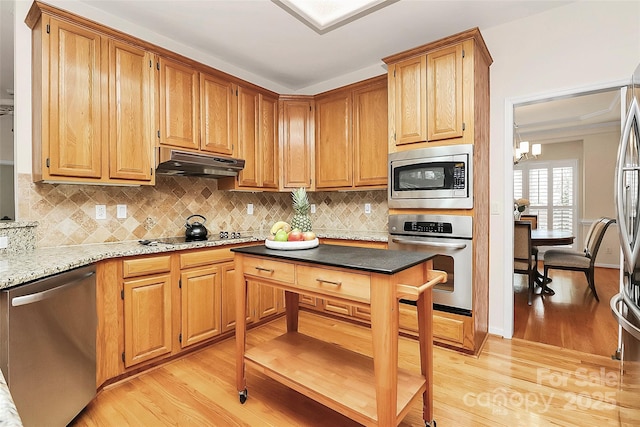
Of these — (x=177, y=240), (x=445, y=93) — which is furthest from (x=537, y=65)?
(x=177, y=240)

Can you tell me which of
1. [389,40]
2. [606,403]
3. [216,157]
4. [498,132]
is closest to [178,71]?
[216,157]

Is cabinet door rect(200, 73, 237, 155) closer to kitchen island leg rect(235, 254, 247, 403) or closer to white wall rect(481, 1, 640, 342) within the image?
kitchen island leg rect(235, 254, 247, 403)

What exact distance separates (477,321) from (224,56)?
374 centimetres

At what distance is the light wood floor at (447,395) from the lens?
1.81 metres

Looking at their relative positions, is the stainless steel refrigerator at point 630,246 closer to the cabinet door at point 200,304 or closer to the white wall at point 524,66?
the white wall at point 524,66

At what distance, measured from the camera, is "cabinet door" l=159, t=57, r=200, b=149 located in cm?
270

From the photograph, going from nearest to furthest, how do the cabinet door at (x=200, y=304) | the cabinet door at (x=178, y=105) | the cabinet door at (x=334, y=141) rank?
the cabinet door at (x=200, y=304), the cabinet door at (x=178, y=105), the cabinet door at (x=334, y=141)

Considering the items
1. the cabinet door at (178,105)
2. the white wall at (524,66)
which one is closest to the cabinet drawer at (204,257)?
the cabinet door at (178,105)

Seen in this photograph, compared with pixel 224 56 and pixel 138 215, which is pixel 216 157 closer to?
pixel 138 215

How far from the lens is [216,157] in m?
3.01

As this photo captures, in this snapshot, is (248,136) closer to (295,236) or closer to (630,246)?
(295,236)

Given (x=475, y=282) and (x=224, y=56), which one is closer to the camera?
(x=475, y=282)

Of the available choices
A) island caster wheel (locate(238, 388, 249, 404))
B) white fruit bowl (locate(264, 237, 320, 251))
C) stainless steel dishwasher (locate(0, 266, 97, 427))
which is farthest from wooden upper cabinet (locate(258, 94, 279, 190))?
island caster wheel (locate(238, 388, 249, 404))

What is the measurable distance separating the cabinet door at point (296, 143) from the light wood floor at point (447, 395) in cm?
211
